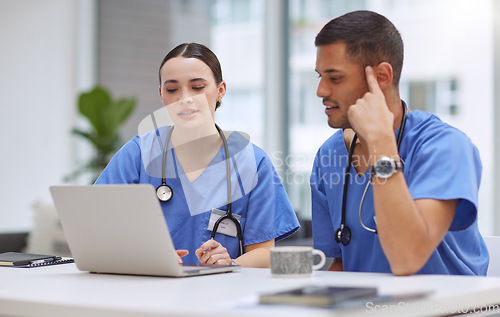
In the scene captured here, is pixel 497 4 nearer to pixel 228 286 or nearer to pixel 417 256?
pixel 417 256

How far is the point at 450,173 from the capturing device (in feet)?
4.47

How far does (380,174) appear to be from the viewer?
1.32 m

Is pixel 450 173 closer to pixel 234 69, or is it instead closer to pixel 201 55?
pixel 201 55

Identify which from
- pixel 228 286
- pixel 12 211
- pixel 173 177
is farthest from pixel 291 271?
pixel 12 211

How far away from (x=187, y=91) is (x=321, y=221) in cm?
51

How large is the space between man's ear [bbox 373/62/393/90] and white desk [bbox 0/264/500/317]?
0.49 m

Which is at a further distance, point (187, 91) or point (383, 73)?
point (187, 91)

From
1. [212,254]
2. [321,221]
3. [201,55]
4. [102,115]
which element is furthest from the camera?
[102,115]

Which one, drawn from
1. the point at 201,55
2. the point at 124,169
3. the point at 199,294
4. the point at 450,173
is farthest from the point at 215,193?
the point at 199,294

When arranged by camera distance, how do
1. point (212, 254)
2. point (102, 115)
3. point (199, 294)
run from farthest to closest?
point (102, 115)
point (212, 254)
point (199, 294)

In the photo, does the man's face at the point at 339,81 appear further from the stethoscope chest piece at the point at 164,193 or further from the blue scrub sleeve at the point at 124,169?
the blue scrub sleeve at the point at 124,169

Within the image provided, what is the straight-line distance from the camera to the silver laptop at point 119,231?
121 centimetres

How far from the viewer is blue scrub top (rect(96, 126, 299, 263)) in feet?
5.90

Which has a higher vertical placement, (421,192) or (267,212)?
(421,192)
